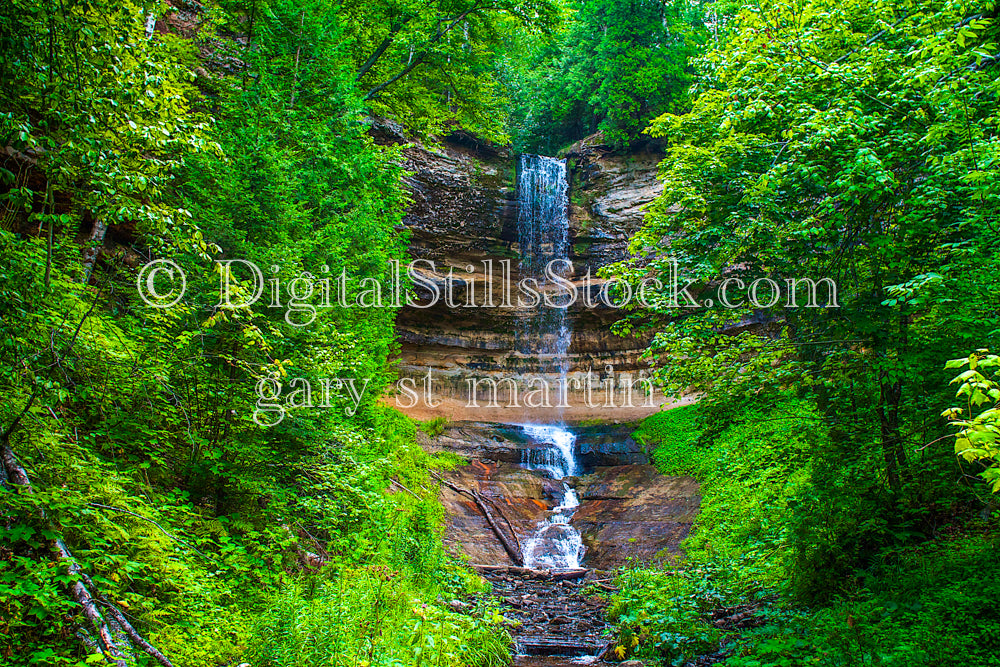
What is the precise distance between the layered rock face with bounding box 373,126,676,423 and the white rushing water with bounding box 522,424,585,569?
2.67 meters

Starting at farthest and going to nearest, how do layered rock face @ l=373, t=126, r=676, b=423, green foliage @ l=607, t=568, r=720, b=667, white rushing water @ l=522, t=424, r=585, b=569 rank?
1. layered rock face @ l=373, t=126, r=676, b=423
2. white rushing water @ l=522, t=424, r=585, b=569
3. green foliage @ l=607, t=568, r=720, b=667

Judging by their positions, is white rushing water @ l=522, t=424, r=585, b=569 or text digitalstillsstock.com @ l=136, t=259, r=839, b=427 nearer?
text digitalstillsstock.com @ l=136, t=259, r=839, b=427

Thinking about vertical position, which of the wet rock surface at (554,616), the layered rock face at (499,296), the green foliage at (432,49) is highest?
the green foliage at (432,49)

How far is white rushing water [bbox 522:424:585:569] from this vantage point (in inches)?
502

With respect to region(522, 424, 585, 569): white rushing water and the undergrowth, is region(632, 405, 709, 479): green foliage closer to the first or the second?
region(522, 424, 585, 569): white rushing water

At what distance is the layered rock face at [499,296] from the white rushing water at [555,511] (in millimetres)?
2670

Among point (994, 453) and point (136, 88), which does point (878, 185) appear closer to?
point (994, 453)

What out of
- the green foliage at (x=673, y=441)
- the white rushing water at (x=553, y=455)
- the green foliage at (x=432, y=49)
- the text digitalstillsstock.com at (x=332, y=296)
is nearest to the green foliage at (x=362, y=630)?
the text digitalstillsstock.com at (x=332, y=296)

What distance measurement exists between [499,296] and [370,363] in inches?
539

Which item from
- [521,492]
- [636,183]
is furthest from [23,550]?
[636,183]

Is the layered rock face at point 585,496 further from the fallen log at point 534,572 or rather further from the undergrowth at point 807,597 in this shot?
the undergrowth at point 807,597

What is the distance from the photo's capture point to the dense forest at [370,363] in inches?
154

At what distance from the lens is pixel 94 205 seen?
13.7 feet

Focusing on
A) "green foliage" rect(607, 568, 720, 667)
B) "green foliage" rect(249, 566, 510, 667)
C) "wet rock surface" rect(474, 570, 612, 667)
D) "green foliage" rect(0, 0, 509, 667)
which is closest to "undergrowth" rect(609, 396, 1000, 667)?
"green foliage" rect(607, 568, 720, 667)
